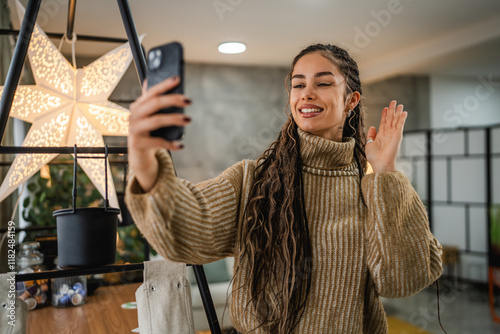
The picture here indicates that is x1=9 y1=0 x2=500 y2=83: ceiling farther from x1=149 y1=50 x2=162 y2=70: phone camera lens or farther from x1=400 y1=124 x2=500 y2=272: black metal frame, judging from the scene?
x1=149 y1=50 x2=162 y2=70: phone camera lens

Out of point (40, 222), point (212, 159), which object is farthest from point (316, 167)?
point (212, 159)

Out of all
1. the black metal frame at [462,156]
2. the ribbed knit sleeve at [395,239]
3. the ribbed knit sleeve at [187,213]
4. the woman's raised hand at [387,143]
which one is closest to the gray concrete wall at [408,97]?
the black metal frame at [462,156]

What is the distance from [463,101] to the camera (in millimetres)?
5238

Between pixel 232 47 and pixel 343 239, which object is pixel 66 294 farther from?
pixel 232 47

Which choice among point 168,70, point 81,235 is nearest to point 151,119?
point 168,70

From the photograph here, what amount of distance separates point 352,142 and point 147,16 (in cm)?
260

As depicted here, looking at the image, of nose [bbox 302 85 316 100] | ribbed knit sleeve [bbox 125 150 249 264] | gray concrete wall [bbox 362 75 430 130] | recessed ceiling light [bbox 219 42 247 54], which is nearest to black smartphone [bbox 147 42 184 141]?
ribbed knit sleeve [bbox 125 150 249 264]

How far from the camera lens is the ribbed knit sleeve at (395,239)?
3.20ft

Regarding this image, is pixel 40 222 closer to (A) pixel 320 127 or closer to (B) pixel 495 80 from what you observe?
(A) pixel 320 127

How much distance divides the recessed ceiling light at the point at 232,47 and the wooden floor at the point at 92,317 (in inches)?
120

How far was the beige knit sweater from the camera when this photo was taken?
0.97 meters

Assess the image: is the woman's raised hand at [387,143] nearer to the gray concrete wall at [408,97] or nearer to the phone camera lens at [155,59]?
the phone camera lens at [155,59]

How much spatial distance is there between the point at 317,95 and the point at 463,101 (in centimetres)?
487

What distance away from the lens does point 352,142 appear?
112 centimetres
